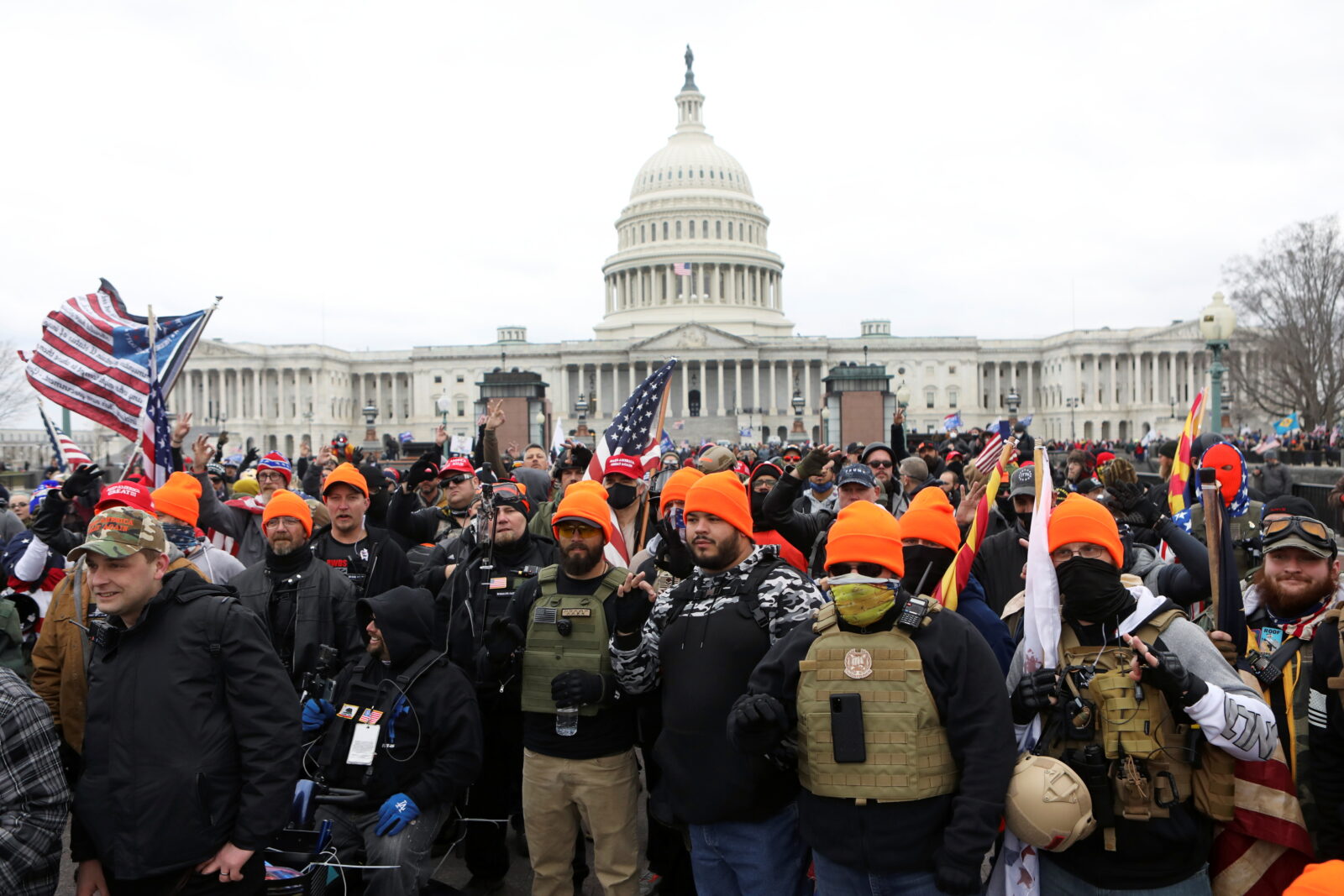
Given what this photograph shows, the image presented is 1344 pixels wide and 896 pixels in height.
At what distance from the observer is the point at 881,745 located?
3.58 metres

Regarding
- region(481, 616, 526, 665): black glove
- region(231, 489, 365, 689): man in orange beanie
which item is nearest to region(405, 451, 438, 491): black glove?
region(231, 489, 365, 689): man in orange beanie

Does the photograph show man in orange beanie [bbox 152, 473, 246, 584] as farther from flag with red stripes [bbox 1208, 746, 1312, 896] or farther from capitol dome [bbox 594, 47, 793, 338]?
capitol dome [bbox 594, 47, 793, 338]

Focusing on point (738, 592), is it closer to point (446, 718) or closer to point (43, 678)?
point (446, 718)

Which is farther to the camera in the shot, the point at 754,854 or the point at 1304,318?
the point at 1304,318

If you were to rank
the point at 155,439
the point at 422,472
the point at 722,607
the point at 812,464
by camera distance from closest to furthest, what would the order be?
the point at 722,607, the point at 812,464, the point at 422,472, the point at 155,439

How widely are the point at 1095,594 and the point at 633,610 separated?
2018 millimetres

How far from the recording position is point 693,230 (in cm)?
10256

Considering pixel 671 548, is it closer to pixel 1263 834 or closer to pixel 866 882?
pixel 866 882

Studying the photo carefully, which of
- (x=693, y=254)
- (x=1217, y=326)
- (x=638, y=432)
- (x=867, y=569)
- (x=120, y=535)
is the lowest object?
(x=867, y=569)

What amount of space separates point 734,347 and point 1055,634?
8879 cm

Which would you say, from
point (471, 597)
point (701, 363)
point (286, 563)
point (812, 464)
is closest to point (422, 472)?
point (286, 563)

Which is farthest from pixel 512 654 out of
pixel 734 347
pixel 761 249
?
pixel 761 249

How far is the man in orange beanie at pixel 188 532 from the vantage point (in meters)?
6.21

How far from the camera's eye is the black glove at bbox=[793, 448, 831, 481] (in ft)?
19.6
